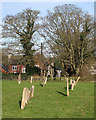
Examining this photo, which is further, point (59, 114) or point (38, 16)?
point (38, 16)

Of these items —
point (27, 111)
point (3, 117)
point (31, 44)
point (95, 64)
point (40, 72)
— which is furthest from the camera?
point (40, 72)

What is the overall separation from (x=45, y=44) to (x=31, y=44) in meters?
2.86

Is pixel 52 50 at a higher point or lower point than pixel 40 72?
higher

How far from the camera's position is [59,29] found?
134 ft

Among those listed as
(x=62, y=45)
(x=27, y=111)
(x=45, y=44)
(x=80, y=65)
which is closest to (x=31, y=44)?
(x=45, y=44)

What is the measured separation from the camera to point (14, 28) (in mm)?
42312

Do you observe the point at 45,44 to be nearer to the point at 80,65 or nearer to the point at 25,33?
the point at 25,33

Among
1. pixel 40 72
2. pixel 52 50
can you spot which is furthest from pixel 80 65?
pixel 40 72

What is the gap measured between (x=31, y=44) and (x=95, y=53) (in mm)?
12609

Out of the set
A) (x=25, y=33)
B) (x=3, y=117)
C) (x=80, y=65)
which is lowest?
(x=3, y=117)

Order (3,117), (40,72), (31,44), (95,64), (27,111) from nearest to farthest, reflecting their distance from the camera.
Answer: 1. (3,117)
2. (27,111)
3. (95,64)
4. (31,44)
5. (40,72)

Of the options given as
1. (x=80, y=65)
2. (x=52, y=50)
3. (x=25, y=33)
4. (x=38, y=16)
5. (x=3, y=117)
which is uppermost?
(x=38, y=16)

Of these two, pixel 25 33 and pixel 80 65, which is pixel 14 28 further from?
pixel 80 65

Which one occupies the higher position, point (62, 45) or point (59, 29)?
point (59, 29)
